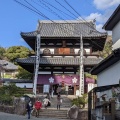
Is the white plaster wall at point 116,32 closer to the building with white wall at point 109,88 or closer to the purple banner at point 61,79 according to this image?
the building with white wall at point 109,88

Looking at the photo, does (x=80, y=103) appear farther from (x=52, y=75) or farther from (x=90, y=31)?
(x=90, y=31)

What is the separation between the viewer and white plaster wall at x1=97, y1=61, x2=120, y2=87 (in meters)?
17.5

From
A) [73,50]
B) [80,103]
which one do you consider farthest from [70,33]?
[80,103]

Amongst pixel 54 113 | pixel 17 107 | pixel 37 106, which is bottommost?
pixel 54 113

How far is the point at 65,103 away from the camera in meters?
35.5

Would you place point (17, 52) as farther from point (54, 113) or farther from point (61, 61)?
point (54, 113)

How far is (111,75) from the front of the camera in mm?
19188

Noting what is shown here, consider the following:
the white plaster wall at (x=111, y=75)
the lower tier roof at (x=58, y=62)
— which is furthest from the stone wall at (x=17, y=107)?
the white plaster wall at (x=111, y=75)

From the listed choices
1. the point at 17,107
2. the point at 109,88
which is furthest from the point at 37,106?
the point at 109,88

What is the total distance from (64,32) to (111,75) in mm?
24851

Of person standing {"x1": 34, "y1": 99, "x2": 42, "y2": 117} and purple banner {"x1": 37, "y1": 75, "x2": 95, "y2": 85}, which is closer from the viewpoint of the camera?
person standing {"x1": 34, "y1": 99, "x2": 42, "y2": 117}

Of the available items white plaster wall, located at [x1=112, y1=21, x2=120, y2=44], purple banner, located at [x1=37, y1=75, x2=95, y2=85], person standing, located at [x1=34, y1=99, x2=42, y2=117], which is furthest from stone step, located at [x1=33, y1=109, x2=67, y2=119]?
purple banner, located at [x1=37, y1=75, x2=95, y2=85]

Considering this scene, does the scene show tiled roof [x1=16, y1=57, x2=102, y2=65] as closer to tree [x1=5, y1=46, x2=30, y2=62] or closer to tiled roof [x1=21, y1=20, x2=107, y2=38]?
tiled roof [x1=21, y1=20, x2=107, y2=38]

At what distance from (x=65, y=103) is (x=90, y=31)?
12.1 m
